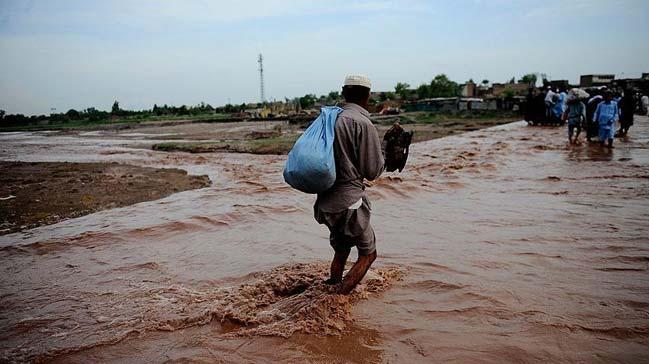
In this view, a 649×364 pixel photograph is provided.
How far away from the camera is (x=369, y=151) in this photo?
2.88m

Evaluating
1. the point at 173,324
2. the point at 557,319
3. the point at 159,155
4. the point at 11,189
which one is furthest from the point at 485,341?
the point at 159,155

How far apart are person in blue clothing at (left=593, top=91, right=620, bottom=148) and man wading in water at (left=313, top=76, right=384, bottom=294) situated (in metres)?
10.6

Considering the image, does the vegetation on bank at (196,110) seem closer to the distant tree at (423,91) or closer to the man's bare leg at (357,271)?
the distant tree at (423,91)

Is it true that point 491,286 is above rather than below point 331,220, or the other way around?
below

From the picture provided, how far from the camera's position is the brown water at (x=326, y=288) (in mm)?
2770

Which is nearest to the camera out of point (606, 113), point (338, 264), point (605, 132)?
point (338, 264)

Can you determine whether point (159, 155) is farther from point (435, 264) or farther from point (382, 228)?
point (435, 264)

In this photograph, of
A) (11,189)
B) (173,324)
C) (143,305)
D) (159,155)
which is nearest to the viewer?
(173,324)

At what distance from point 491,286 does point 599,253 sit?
146cm

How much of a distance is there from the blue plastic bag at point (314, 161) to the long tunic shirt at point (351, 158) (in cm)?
10

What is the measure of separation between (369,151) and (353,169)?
0.56 feet

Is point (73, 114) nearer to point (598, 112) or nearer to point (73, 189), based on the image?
point (73, 189)

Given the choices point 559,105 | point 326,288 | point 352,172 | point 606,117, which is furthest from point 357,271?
point 559,105

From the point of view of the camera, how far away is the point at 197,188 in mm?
8836
